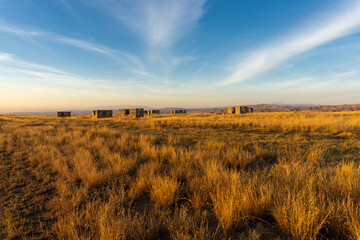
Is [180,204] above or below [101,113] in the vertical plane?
below

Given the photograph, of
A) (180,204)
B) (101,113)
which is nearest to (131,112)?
(101,113)

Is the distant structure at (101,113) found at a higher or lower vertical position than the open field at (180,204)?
higher

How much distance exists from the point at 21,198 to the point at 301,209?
15.1ft

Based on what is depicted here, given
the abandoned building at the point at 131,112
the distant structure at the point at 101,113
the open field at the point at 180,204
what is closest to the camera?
the open field at the point at 180,204

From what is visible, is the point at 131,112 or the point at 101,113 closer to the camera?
the point at 131,112

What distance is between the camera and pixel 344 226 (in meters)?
1.79

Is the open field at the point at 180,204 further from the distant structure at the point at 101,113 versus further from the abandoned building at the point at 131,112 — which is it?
the distant structure at the point at 101,113

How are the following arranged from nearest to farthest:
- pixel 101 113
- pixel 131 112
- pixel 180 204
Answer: pixel 180 204
pixel 131 112
pixel 101 113

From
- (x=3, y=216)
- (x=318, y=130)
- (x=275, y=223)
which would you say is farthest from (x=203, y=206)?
(x=318, y=130)

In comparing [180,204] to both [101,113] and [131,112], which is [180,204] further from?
[101,113]

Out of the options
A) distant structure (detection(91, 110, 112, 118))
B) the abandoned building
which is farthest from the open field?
distant structure (detection(91, 110, 112, 118))

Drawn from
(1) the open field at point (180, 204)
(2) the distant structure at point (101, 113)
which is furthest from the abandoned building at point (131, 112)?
(1) the open field at point (180, 204)

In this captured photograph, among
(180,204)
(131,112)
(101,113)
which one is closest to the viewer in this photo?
(180,204)

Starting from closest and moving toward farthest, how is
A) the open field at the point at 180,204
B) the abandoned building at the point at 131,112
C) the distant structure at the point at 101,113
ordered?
the open field at the point at 180,204 < the abandoned building at the point at 131,112 < the distant structure at the point at 101,113
